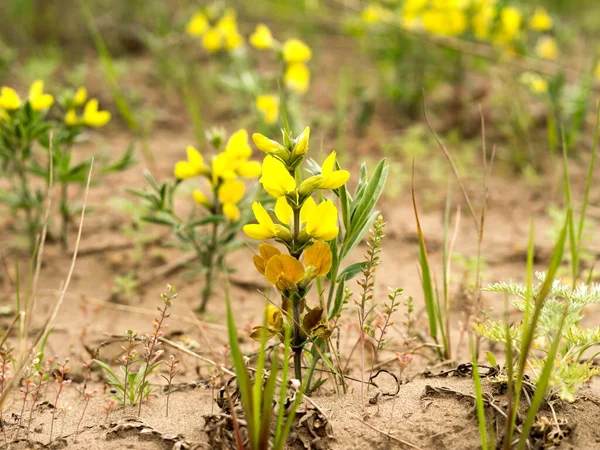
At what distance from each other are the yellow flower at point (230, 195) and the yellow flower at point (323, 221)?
78 centimetres

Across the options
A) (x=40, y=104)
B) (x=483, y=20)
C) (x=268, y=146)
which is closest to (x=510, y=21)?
(x=483, y=20)

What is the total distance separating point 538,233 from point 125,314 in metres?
1.84

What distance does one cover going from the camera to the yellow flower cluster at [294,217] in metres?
1.39

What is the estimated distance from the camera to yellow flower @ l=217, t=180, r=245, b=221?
2150 mm

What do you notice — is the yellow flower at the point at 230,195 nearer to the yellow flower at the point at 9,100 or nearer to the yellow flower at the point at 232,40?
the yellow flower at the point at 9,100

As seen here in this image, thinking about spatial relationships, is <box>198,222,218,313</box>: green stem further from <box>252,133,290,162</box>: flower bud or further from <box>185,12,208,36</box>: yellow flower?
<box>185,12,208,36</box>: yellow flower

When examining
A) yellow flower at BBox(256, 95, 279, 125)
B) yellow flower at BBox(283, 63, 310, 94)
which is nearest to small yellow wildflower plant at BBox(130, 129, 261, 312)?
yellow flower at BBox(256, 95, 279, 125)

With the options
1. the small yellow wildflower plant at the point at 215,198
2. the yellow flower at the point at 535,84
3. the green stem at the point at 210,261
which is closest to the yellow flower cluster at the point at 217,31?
the yellow flower at the point at 535,84

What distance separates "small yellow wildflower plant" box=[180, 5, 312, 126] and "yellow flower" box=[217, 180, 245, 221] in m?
1.28

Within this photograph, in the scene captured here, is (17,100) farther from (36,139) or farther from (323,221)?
(323,221)

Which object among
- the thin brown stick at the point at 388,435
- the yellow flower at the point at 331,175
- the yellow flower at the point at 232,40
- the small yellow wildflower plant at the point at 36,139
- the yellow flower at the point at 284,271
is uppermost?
the yellow flower at the point at 232,40

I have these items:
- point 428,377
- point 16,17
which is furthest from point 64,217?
point 16,17

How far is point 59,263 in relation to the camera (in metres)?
2.74

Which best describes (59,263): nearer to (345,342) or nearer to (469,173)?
(345,342)
